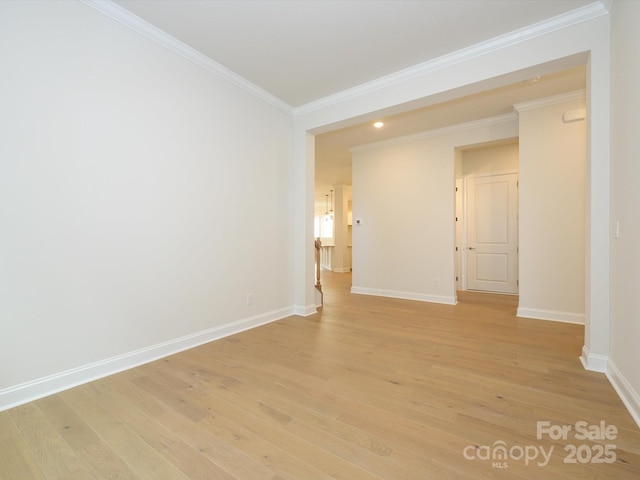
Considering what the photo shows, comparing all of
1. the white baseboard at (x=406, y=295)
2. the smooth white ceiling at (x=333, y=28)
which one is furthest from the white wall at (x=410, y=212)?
the smooth white ceiling at (x=333, y=28)

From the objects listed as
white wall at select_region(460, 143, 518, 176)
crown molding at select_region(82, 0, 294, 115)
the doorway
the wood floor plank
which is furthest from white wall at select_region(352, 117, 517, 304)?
the wood floor plank

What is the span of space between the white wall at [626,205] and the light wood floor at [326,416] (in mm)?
242

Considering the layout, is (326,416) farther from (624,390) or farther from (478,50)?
(478,50)

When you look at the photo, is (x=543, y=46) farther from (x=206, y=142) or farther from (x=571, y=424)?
(x=206, y=142)

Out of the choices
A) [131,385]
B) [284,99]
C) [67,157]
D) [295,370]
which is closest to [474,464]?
[295,370]

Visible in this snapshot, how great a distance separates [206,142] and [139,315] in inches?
70.2

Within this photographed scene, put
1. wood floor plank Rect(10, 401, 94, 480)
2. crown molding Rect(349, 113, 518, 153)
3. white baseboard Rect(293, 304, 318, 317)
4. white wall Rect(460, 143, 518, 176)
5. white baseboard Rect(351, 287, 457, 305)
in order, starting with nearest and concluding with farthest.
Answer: wood floor plank Rect(10, 401, 94, 480)
white baseboard Rect(293, 304, 318, 317)
crown molding Rect(349, 113, 518, 153)
white baseboard Rect(351, 287, 457, 305)
white wall Rect(460, 143, 518, 176)

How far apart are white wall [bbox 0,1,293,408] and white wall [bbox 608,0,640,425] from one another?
3.26 m

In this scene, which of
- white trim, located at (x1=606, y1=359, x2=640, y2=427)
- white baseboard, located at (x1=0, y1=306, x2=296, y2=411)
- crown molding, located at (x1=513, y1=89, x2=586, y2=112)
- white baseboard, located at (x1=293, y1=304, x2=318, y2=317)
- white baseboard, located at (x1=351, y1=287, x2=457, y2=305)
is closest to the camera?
white trim, located at (x1=606, y1=359, x2=640, y2=427)

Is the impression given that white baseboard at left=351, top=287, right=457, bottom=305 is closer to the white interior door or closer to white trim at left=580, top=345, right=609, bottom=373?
the white interior door

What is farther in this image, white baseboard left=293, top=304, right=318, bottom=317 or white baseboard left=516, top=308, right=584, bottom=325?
white baseboard left=293, top=304, right=318, bottom=317

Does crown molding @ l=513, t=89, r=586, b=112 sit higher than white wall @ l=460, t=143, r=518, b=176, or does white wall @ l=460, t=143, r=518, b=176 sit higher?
crown molding @ l=513, t=89, r=586, b=112

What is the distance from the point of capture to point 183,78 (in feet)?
9.11

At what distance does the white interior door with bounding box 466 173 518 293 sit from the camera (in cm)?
533
